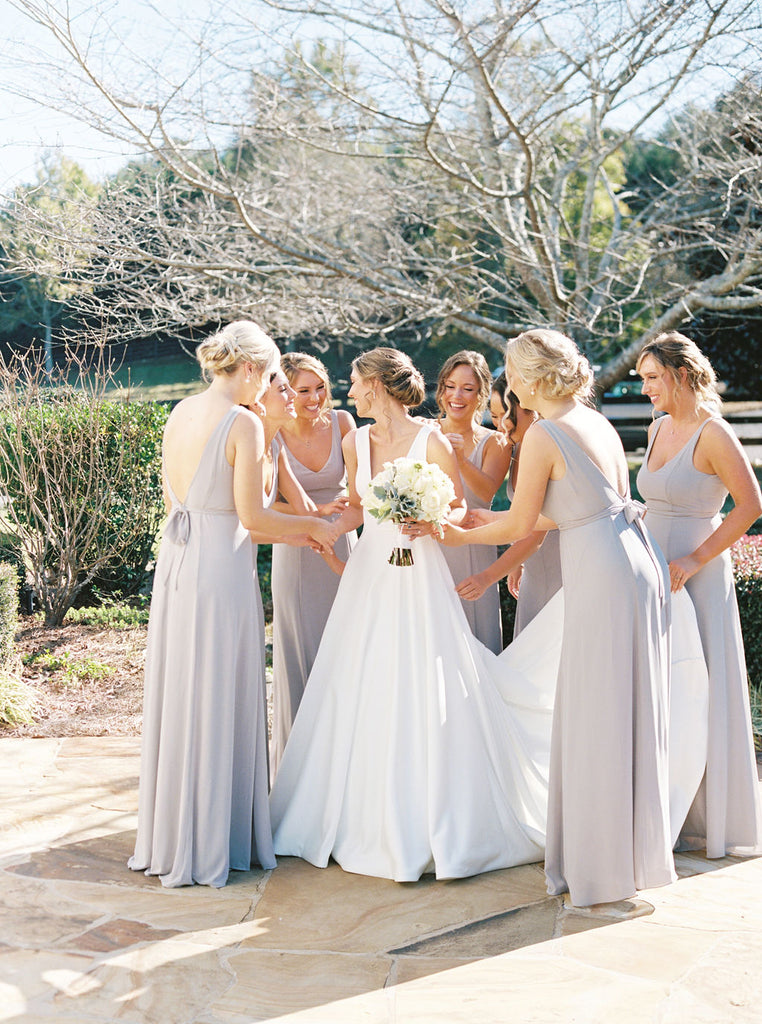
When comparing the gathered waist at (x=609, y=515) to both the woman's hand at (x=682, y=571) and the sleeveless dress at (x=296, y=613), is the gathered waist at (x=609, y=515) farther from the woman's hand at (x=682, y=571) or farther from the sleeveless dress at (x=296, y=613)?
the sleeveless dress at (x=296, y=613)

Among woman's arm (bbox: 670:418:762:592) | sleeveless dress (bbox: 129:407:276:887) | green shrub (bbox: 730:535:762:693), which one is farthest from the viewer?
green shrub (bbox: 730:535:762:693)

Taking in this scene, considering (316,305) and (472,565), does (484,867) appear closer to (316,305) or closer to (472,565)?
(472,565)

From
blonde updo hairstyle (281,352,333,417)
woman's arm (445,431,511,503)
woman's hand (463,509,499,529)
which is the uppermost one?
blonde updo hairstyle (281,352,333,417)

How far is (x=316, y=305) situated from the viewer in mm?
10047

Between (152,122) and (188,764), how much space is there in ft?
20.6

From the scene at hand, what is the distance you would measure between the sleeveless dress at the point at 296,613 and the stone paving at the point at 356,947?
1084 mm

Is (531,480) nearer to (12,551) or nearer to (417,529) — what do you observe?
(417,529)

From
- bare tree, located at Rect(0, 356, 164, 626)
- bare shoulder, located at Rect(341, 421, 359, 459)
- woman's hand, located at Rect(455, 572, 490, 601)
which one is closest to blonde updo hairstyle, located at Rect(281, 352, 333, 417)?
bare shoulder, located at Rect(341, 421, 359, 459)

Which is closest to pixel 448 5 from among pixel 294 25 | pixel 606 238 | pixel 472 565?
pixel 294 25

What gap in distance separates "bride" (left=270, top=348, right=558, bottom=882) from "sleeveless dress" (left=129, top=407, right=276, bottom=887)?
352 mm

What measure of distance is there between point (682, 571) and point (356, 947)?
80.4 inches

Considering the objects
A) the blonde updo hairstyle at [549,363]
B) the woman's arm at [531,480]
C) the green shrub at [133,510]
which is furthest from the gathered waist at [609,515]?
the green shrub at [133,510]

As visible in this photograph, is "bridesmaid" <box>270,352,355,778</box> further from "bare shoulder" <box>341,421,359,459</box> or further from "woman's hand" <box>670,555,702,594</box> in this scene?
"woman's hand" <box>670,555,702,594</box>

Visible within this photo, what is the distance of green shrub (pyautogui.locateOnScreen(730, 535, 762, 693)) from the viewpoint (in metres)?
6.73
